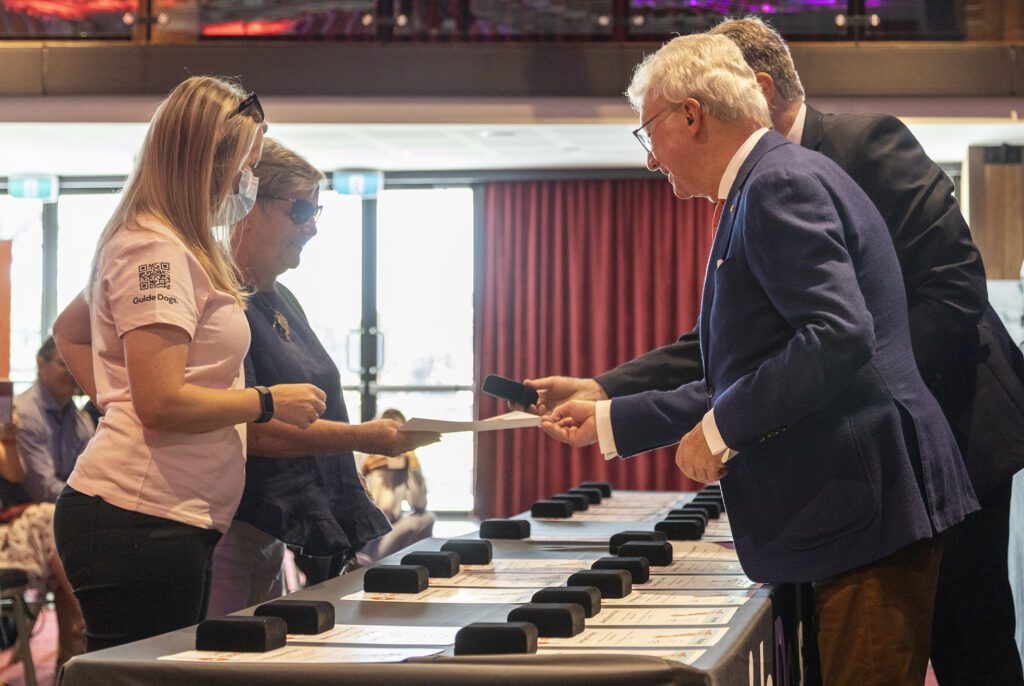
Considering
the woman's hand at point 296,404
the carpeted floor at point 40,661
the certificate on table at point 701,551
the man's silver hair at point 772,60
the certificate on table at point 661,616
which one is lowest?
the carpeted floor at point 40,661

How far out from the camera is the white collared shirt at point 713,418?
1.44 m

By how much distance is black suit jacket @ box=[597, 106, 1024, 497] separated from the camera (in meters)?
1.77

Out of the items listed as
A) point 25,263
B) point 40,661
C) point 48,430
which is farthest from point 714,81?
point 25,263

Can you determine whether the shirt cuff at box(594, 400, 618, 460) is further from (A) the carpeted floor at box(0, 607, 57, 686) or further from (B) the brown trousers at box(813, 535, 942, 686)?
(A) the carpeted floor at box(0, 607, 57, 686)

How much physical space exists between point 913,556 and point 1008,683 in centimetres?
58

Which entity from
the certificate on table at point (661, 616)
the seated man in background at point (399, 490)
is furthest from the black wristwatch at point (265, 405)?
the seated man in background at point (399, 490)

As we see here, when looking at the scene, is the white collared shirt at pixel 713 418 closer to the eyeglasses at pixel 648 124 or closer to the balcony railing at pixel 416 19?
the eyeglasses at pixel 648 124

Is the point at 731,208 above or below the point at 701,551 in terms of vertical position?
above

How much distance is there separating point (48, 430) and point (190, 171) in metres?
3.58

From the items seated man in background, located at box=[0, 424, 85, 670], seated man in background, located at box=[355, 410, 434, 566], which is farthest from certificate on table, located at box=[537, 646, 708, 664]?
seated man in background, located at box=[355, 410, 434, 566]

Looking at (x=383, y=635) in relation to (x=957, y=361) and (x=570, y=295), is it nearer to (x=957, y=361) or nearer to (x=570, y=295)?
(x=957, y=361)

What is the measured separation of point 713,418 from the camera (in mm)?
1436

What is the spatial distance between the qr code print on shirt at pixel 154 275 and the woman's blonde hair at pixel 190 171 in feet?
0.29

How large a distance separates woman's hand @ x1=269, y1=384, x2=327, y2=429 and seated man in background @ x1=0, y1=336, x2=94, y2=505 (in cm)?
336
